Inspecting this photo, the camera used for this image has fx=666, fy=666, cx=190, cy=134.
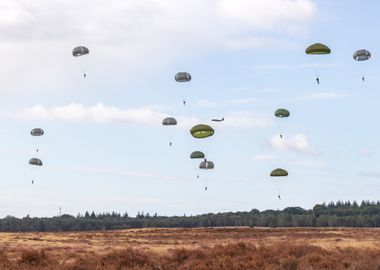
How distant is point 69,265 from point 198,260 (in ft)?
23.7

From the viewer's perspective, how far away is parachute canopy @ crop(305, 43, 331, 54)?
51.1m

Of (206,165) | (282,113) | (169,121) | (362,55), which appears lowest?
(206,165)

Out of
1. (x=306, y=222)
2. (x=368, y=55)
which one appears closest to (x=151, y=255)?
(x=368, y=55)

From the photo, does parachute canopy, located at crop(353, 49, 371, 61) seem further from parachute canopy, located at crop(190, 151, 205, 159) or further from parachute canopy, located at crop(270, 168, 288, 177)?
parachute canopy, located at crop(190, 151, 205, 159)

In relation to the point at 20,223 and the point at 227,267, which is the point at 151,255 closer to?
the point at 227,267

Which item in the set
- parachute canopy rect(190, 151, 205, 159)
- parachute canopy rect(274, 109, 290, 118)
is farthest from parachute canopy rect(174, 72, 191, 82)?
parachute canopy rect(190, 151, 205, 159)

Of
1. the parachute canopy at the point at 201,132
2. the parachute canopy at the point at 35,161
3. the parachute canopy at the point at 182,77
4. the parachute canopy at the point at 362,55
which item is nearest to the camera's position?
the parachute canopy at the point at 201,132

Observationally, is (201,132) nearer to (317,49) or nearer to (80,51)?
(317,49)

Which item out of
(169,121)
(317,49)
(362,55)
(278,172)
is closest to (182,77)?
(169,121)

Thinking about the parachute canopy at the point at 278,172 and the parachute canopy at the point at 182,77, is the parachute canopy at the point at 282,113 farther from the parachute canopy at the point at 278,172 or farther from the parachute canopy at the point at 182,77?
the parachute canopy at the point at 182,77

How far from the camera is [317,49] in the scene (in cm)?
5106

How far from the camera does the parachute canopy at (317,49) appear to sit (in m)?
51.1

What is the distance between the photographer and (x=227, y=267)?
34062 millimetres

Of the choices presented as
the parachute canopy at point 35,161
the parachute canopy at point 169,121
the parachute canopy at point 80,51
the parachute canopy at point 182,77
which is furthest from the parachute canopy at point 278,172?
the parachute canopy at point 35,161
